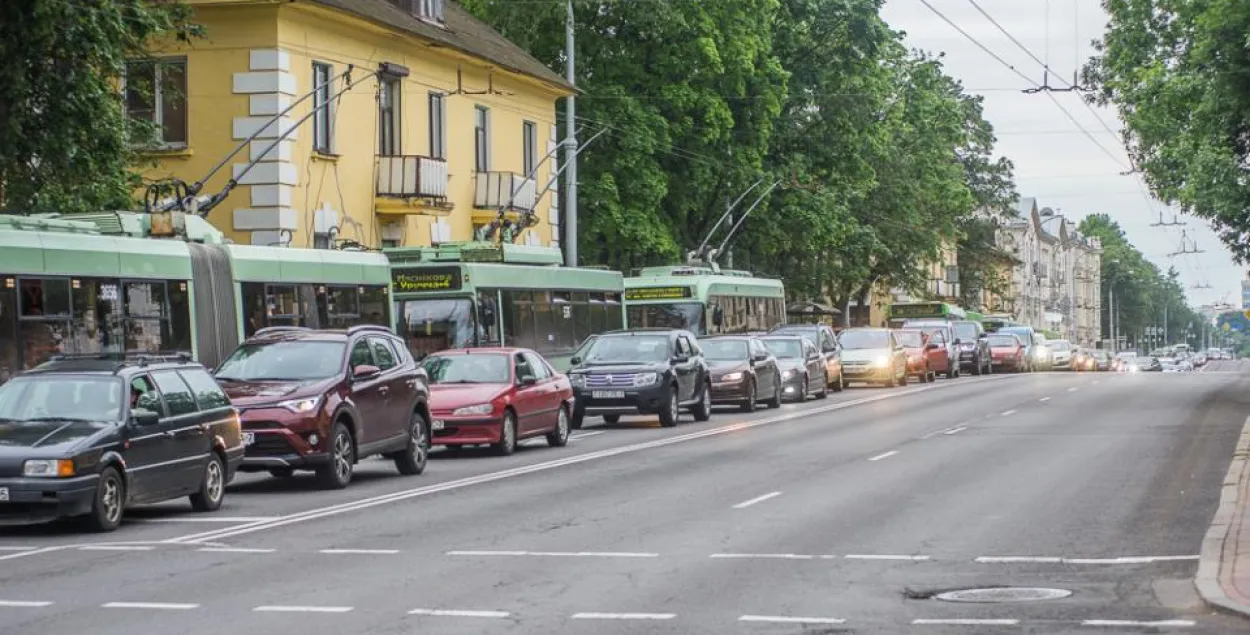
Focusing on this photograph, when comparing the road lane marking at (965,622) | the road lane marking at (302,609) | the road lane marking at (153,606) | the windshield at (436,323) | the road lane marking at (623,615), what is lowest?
the road lane marking at (965,622)

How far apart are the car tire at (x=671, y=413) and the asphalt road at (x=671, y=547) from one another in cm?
589

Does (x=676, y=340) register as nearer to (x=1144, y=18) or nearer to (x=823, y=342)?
(x=823, y=342)

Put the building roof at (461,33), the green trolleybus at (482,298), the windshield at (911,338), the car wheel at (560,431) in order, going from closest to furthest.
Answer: the car wheel at (560,431) → the green trolleybus at (482,298) → the building roof at (461,33) → the windshield at (911,338)

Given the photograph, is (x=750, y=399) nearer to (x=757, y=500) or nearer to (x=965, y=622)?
(x=757, y=500)

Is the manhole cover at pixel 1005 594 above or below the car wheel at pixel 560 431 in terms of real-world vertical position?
below

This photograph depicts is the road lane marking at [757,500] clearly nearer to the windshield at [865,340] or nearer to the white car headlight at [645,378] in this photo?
the white car headlight at [645,378]

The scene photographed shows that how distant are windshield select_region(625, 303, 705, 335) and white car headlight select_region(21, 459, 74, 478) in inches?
1218

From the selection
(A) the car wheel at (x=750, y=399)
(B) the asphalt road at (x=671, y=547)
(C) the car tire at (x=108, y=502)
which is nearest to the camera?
(B) the asphalt road at (x=671, y=547)

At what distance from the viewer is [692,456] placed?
25.6 meters

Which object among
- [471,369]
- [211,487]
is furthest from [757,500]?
[471,369]

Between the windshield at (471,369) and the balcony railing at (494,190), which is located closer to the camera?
the windshield at (471,369)

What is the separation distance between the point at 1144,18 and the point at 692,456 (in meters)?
28.0

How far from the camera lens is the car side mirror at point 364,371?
70.4ft

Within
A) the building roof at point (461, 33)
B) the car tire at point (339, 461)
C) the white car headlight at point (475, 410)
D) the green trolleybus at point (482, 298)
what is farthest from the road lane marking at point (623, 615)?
the building roof at point (461, 33)
